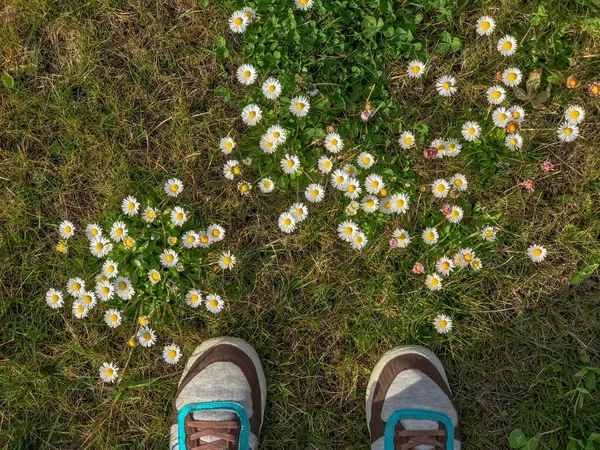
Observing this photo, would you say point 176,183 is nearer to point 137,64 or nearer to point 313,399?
point 137,64

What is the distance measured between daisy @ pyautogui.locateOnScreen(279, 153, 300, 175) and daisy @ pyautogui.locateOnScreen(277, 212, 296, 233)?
186 millimetres

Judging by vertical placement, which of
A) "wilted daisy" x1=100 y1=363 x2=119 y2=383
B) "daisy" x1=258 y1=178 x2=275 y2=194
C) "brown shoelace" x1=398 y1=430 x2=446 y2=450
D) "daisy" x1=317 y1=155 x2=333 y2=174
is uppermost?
"daisy" x1=317 y1=155 x2=333 y2=174

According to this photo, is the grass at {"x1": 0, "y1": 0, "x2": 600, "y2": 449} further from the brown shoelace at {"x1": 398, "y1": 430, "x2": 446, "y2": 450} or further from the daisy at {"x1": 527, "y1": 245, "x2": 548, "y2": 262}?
the brown shoelace at {"x1": 398, "y1": 430, "x2": 446, "y2": 450}

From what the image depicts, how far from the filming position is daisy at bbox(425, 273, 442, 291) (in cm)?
217

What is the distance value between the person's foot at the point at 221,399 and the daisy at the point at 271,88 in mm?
1034

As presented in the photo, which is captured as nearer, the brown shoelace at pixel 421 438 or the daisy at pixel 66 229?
the brown shoelace at pixel 421 438

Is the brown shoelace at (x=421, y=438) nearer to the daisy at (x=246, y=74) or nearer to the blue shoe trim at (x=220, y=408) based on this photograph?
the blue shoe trim at (x=220, y=408)

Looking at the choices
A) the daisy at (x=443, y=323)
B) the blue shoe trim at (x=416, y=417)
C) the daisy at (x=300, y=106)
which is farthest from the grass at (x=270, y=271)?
the daisy at (x=300, y=106)

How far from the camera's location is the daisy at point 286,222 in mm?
2188

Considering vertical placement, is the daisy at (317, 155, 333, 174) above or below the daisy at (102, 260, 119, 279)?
above

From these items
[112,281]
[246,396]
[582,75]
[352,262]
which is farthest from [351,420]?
[582,75]

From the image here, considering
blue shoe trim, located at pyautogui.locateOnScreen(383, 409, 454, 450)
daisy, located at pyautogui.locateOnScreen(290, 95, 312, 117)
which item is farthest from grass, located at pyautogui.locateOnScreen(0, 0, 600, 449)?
daisy, located at pyautogui.locateOnScreen(290, 95, 312, 117)

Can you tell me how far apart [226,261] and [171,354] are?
46 centimetres

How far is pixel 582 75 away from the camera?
2.21 metres
